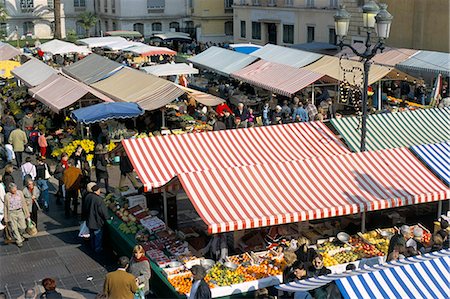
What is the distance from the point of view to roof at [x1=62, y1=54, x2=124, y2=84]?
2430 cm

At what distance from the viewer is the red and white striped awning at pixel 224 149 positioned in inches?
493

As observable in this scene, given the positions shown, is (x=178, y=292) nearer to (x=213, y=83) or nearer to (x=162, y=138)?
(x=162, y=138)

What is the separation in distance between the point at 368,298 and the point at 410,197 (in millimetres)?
3846

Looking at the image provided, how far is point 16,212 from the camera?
12.3 metres

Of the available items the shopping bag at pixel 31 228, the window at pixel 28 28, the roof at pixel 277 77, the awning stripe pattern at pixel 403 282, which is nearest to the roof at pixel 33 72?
the roof at pixel 277 77

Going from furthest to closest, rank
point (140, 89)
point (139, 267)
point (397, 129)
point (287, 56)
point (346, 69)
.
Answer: point (287, 56) → point (346, 69) → point (140, 89) → point (397, 129) → point (139, 267)

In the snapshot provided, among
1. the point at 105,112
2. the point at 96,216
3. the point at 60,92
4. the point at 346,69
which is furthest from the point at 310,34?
the point at 96,216

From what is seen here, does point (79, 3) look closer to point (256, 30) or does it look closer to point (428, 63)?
point (256, 30)

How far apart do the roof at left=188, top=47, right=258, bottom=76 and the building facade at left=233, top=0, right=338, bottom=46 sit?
9.81 m

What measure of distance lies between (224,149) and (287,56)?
14657 mm

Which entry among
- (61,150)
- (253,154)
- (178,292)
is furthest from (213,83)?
(178,292)

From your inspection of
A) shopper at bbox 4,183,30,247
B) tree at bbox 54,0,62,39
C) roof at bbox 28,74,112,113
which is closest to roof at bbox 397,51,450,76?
roof at bbox 28,74,112,113

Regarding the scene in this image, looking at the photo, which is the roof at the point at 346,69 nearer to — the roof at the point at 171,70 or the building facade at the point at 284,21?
the roof at the point at 171,70

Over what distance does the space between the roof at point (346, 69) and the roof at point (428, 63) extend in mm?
2046
